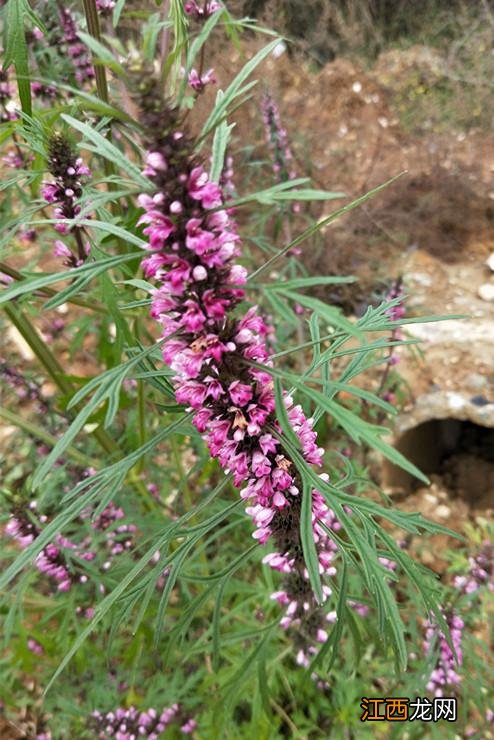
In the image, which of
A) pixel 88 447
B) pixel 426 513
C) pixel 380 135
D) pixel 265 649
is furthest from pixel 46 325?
pixel 380 135

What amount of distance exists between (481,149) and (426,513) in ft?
12.6

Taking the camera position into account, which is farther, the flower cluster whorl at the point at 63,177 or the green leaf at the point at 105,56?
the flower cluster whorl at the point at 63,177

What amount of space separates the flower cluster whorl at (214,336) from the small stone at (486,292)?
149 inches

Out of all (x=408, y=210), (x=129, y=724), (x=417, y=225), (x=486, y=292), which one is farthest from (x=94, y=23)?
(x=408, y=210)

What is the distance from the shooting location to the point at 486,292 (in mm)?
4535

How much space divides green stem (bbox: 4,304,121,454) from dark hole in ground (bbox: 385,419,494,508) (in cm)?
229

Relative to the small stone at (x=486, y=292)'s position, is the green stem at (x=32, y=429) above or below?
above

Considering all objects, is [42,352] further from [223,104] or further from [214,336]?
[223,104]

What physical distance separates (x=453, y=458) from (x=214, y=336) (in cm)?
422

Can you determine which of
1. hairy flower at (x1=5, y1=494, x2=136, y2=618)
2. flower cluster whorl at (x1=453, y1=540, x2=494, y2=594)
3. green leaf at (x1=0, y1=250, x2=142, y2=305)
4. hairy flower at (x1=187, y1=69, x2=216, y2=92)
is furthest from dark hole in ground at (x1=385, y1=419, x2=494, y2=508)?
green leaf at (x1=0, y1=250, x2=142, y2=305)

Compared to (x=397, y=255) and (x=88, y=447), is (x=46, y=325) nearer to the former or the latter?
(x=88, y=447)

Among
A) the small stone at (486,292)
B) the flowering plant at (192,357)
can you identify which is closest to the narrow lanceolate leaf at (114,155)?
the flowering plant at (192,357)

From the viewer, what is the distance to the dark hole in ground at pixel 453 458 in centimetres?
412

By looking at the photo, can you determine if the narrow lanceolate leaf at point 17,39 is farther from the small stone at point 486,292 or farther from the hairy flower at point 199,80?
the small stone at point 486,292
